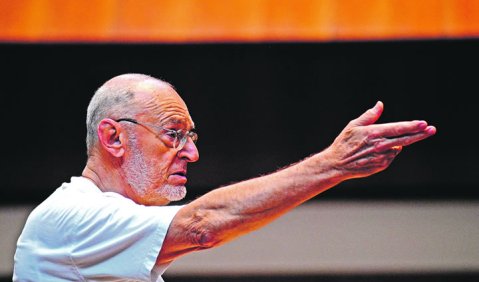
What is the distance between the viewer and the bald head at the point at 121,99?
2400 mm

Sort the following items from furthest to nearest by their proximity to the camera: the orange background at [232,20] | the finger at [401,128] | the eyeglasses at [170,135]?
the orange background at [232,20] → the eyeglasses at [170,135] → the finger at [401,128]

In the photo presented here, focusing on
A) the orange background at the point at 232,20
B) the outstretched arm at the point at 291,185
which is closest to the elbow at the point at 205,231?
the outstretched arm at the point at 291,185

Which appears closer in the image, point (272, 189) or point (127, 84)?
point (272, 189)

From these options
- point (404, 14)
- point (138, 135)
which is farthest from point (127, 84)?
point (404, 14)

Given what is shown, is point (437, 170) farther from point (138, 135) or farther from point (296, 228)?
point (138, 135)

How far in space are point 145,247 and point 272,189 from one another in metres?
0.37

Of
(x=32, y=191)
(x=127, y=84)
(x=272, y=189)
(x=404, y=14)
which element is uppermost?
(x=404, y=14)

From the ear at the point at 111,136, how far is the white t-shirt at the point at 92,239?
24 cm

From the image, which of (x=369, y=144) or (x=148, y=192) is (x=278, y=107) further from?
(x=369, y=144)

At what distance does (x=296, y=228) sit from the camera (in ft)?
15.7

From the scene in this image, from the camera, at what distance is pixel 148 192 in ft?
7.91

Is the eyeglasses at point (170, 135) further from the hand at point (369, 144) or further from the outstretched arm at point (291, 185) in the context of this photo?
the hand at point (369, 144)

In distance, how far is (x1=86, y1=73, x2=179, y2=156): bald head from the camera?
2.40 meters

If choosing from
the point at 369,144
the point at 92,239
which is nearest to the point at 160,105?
the point at 92,239
